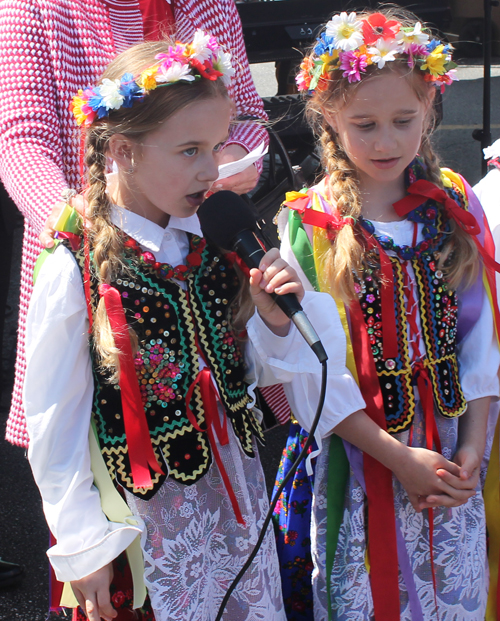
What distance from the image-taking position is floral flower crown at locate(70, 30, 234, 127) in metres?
1.32

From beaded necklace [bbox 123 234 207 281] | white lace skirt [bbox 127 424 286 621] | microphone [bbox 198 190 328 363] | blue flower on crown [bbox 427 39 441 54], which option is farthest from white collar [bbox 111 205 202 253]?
blue flower on crown [bbox 427 39 441 54]

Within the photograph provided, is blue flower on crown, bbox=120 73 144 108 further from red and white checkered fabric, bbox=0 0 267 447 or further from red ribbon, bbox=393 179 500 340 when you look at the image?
red ribbon, bbox=393 179 500 340

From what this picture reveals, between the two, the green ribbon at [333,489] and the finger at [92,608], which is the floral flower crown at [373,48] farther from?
the finger at [92,608]

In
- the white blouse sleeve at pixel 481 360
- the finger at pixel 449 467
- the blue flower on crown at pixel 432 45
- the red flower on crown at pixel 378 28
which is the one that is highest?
the red flower on crown at pixel 378 28

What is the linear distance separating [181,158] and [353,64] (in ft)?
1.70

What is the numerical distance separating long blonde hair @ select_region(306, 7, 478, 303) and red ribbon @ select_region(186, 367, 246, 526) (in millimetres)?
401

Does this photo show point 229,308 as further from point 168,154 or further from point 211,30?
point 211,30

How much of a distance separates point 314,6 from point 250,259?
3.78 metres

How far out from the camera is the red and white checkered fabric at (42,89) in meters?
1.50

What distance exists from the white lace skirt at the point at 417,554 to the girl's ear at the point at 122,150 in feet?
2.80

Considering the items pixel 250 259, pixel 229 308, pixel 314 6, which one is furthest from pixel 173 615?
pixel 314 6

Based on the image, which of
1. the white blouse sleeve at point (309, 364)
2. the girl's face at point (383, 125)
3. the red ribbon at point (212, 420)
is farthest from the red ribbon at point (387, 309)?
the red ribbon at point (212, 420)

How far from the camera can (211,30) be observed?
1.72 metres

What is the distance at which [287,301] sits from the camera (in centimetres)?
118
